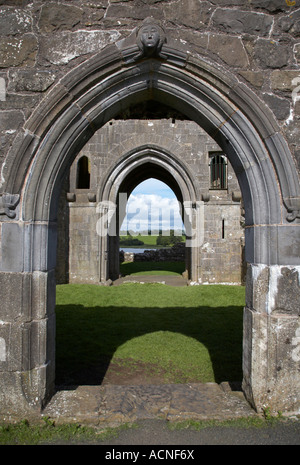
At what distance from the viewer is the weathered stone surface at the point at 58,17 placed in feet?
8.65

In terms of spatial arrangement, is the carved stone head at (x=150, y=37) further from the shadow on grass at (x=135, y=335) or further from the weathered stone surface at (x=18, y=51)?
the shadow on grass at (x=135, y=335)

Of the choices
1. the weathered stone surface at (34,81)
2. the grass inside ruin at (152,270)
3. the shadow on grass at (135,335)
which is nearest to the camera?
the weathered stone surface at (34,81)

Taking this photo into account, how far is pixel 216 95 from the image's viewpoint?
2.66 meters

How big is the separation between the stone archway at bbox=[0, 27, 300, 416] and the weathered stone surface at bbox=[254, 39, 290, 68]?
28cm

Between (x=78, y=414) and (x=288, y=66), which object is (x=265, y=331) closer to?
(x=78, y=414)

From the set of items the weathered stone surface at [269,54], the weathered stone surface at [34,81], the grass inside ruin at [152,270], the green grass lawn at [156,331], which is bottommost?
the grass inside ruin at [152,270]

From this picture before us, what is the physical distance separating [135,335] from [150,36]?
159 inches

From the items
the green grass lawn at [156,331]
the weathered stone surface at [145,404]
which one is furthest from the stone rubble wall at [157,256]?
the weathered stone surface at [145,404]

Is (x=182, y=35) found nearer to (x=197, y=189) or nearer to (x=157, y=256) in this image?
(x=197, y=189)

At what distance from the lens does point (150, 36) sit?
254cm

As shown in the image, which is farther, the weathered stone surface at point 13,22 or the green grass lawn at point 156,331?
the green grass lawn at point 156,331

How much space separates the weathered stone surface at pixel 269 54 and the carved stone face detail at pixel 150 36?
76 cm

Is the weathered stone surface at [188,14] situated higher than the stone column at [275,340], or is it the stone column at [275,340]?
the weathered stone surface at [188,14]
